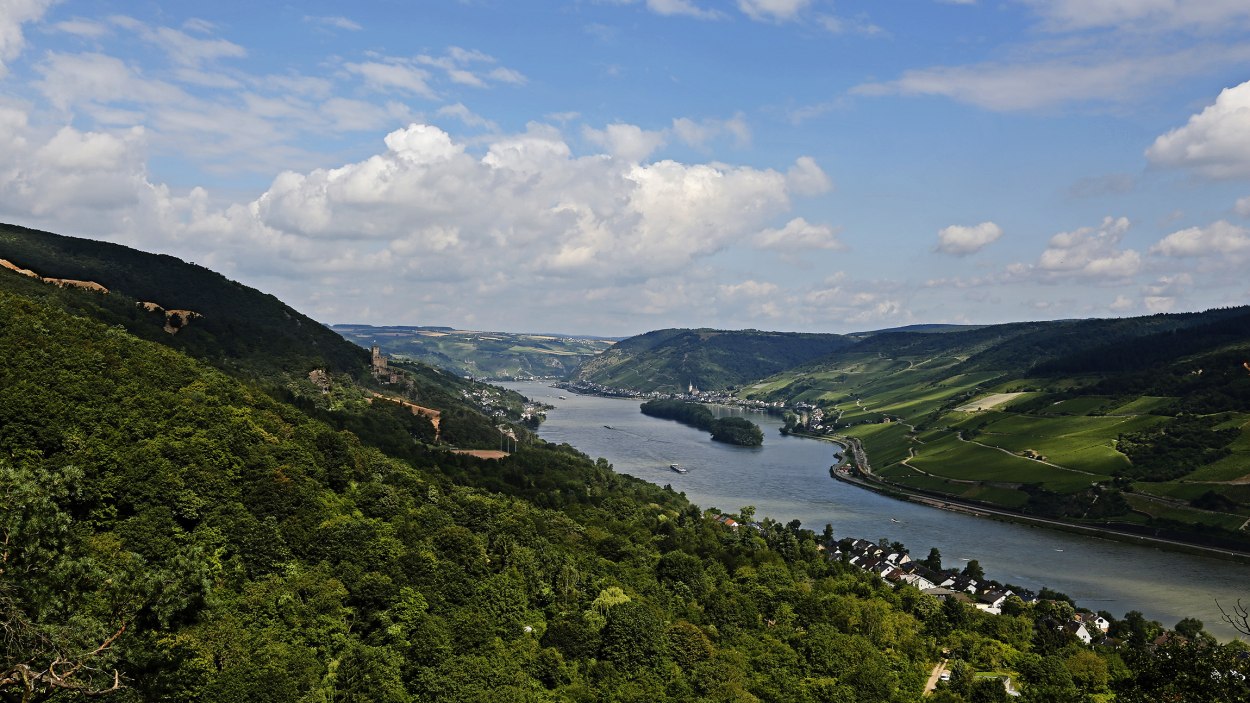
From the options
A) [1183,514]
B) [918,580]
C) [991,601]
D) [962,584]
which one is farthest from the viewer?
[1183,514]

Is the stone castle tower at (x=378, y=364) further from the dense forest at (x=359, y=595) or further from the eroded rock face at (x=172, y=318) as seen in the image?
the dense forest at (x=359, y=595)

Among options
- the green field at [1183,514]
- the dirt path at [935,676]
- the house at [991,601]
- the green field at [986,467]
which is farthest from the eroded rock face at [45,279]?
the green field at [1183,514]

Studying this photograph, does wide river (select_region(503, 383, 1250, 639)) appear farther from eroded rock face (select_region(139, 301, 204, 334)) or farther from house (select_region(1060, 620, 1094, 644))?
eroded rock face (select_region(139, 301, 204, 334))

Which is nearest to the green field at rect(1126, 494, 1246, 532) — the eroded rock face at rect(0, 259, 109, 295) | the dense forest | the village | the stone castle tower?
the village

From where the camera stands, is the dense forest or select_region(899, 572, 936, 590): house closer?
the dense forest

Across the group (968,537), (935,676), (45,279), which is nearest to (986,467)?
(968,537)

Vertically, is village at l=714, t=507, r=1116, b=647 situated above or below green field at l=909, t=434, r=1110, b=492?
below

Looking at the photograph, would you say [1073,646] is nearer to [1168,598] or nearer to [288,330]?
[1168,598]

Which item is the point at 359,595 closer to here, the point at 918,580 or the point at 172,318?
the point at 918,580
